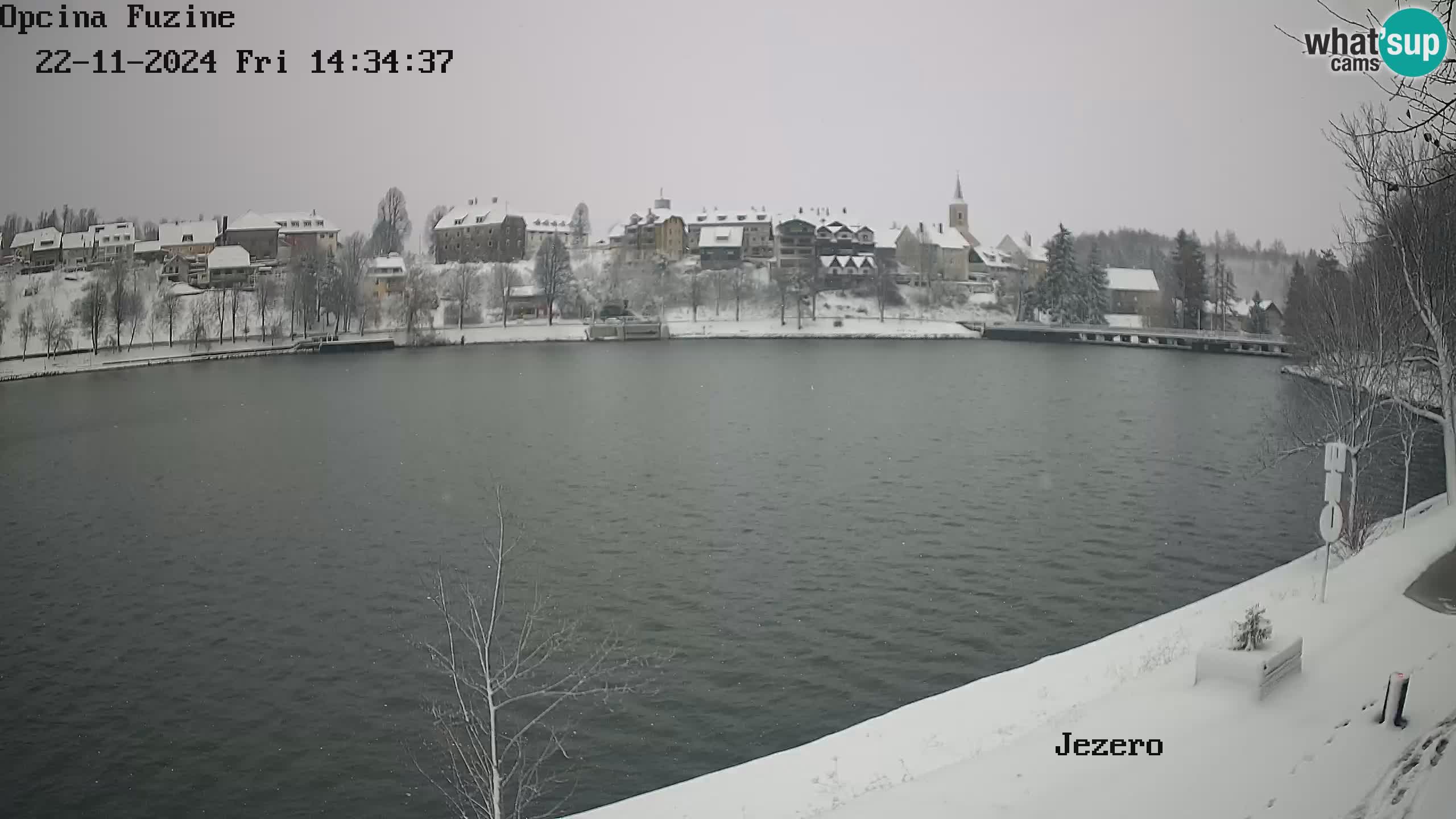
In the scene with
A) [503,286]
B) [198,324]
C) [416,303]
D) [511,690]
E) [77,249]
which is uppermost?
[77,249]

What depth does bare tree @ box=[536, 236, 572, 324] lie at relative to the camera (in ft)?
394

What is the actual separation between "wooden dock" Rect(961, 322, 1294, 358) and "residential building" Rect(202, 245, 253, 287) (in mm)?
81070

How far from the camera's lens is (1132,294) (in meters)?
130

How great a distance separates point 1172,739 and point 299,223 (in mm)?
145367

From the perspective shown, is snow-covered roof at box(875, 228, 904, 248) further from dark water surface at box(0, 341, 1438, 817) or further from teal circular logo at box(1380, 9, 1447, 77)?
teal circular logo at box(1380, 9, 1447, 77)

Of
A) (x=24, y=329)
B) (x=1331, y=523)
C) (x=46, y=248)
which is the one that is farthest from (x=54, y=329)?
(x=1331, y=523)

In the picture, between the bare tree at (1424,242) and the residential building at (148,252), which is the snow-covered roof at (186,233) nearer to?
the residential building at (148,252)

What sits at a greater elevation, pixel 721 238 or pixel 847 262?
pixel 721 238

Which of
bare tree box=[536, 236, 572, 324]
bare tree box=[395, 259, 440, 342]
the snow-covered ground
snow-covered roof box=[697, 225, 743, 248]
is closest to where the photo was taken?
the snow-covered ground

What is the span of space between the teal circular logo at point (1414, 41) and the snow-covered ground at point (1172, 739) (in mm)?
6611

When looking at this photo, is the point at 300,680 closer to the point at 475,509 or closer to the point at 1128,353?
the point at 475,509

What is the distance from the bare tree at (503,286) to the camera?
118669 mm

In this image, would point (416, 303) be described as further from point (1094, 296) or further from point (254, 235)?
point (1094, 296)

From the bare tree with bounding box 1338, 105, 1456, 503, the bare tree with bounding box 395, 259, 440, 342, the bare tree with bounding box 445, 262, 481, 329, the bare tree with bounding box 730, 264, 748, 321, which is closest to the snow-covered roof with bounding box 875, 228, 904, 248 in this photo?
the bare tree with bounding box 730, 264, 748, 321
